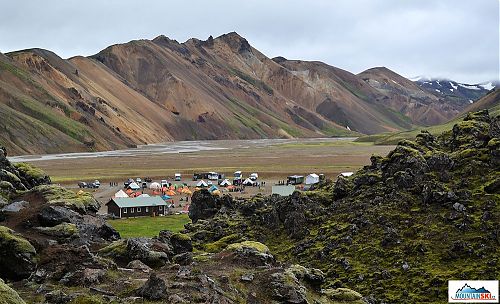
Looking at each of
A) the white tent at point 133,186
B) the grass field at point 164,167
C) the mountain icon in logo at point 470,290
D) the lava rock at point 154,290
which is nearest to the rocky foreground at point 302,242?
the lava rock at point 154,290

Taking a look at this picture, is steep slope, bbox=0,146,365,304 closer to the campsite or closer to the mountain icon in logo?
the mountain icon in logo

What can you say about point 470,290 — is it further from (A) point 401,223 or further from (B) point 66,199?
(B) point 66,199

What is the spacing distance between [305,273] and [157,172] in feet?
374

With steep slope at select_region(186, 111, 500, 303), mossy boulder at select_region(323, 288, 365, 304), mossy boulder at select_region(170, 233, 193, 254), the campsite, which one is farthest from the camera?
the campsite

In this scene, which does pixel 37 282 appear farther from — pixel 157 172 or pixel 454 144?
pixel 157 172

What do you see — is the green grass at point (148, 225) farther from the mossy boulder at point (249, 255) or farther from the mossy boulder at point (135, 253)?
the mossy boulder at point (249, 255)

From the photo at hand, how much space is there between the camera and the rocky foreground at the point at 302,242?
27125mm

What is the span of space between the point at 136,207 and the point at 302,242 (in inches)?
1705

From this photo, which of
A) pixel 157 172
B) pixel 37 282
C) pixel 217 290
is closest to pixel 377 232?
pixel 217 290

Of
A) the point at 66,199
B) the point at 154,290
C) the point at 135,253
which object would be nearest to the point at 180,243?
the point at 135,253

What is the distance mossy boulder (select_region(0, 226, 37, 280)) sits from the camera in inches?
1101

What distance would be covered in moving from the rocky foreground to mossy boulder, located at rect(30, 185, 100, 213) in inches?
6.3

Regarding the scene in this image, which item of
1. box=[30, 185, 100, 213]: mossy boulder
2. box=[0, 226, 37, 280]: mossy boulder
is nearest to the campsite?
box=[30, 185, 100, 213]: mossy boulder

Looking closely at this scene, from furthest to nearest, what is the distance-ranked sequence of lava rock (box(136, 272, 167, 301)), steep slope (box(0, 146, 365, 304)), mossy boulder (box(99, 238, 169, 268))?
1. mossy boulder (box(99, 238, 169, 268))
2. steep slope (box(0, 146, 365, 304))
3. lava rock (box(136, 272, 167, 301))
